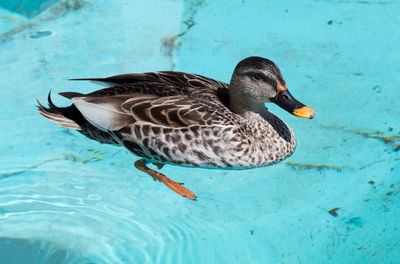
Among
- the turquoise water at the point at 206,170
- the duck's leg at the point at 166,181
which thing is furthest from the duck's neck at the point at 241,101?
the duck's leg at the point at 166,181

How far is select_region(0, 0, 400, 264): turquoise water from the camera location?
3627mm

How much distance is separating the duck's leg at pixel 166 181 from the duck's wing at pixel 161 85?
2.08ft

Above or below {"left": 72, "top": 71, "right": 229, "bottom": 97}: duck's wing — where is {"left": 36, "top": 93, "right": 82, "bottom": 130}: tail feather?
below

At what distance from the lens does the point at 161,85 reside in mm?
4188

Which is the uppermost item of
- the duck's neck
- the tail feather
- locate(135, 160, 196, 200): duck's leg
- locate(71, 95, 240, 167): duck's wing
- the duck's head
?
the duck's head

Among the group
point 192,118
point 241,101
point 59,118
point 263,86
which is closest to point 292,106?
point 263,86

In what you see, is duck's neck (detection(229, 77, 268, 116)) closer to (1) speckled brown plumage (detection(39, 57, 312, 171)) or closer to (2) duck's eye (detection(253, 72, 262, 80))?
(1) speckled brown plumage (detection(39, 57, 312, 171))

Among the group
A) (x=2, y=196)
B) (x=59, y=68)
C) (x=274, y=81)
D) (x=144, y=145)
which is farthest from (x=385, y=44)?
(x=2, y=196)

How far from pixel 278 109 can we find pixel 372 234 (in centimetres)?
166

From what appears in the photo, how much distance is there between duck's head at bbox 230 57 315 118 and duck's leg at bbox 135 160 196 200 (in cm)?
91

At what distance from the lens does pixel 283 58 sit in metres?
5.63

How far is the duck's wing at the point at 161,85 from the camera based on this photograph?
4141 mm

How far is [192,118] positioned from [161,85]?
53cm

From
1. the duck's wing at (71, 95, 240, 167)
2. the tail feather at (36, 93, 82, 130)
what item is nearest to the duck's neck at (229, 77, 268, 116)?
the duck's wing at (71, 95, 240, 167)
